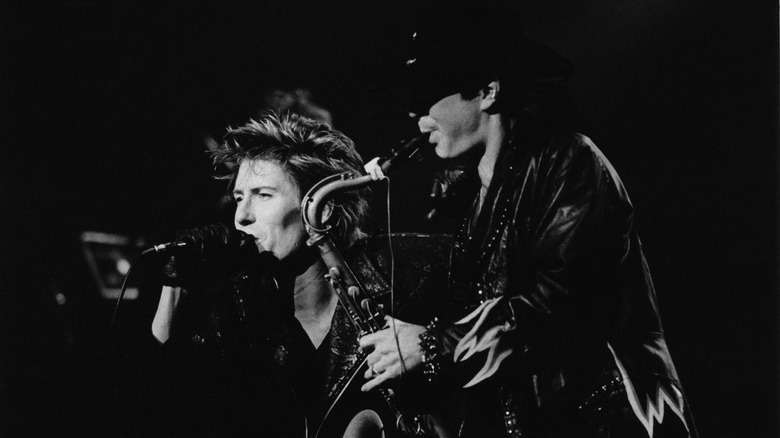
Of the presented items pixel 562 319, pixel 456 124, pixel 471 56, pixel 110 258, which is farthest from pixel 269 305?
pixel 471 56

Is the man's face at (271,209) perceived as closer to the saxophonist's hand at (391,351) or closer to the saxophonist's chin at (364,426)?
the saxophonist's hand at (391,351)

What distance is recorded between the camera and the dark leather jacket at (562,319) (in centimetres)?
245

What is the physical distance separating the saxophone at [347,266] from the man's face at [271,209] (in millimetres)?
61

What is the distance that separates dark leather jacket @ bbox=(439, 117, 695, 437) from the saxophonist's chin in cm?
36

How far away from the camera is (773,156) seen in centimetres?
312

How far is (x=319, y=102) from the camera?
3.05 metres

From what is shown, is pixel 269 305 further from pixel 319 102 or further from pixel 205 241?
pixel 319 102

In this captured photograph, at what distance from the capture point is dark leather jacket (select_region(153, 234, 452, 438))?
9.04 ft

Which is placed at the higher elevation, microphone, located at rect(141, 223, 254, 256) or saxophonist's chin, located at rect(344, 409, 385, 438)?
microphone, located at rect(141, 223, 254, 256)

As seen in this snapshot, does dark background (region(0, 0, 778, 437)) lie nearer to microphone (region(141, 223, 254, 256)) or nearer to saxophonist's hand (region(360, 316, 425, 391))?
microphone (region(141, 223, 254, 256))

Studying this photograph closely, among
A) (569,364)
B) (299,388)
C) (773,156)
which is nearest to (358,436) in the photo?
(299,388)

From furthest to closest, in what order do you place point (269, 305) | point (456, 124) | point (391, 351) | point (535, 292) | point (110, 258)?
point (110, 258) → point (269, 305) → point (456, 124) → point (391, 351) → point (535, 292)

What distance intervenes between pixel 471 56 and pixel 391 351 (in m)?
1.20

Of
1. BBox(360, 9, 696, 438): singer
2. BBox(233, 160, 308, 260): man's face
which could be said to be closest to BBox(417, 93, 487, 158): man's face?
BBox(360, 9, 696, 438): singer
